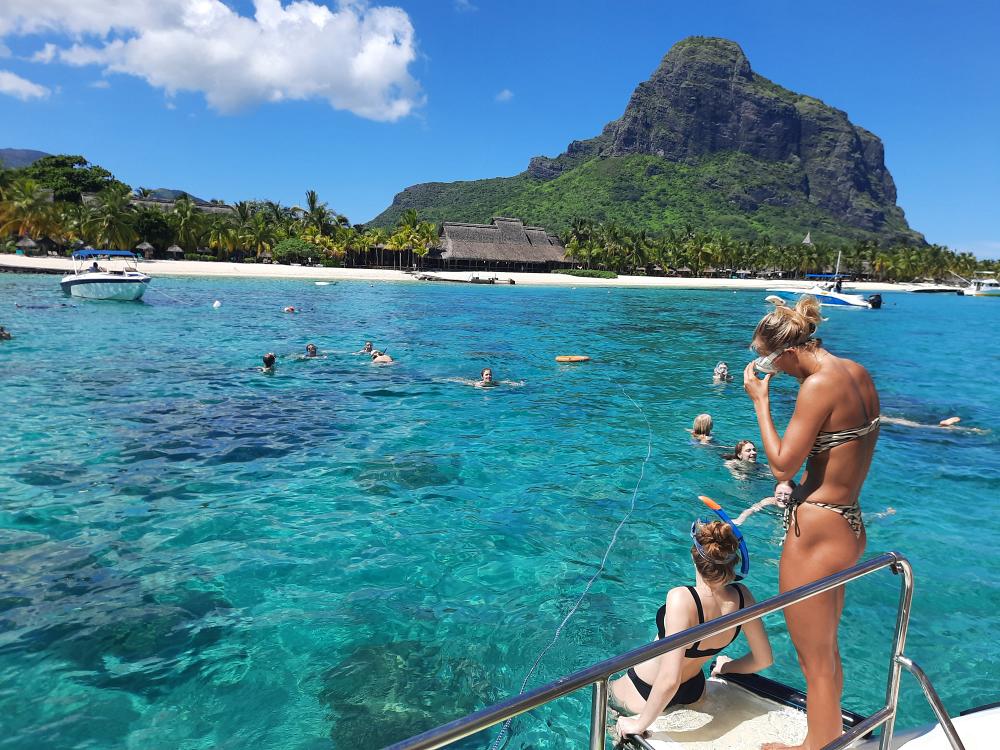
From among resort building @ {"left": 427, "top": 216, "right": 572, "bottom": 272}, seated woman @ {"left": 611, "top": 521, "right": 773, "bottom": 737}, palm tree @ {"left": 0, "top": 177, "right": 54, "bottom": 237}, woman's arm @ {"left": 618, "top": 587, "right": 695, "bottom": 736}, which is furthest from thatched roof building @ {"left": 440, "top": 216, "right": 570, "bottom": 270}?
woman's arm @ {"left": 618, "top": 587, "right": 695, "bottom": 736}

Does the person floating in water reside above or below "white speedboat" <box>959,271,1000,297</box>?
below

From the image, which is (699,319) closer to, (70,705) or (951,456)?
(951,456)

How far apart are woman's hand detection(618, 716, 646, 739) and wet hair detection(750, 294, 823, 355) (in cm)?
205

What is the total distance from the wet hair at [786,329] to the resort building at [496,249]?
272 ft

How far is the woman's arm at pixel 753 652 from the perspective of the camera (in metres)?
3.44

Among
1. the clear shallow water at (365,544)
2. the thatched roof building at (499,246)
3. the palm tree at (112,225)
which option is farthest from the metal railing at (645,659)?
the thatched roof building at (499,246)

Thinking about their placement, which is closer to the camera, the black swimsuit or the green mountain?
the black swimsuit

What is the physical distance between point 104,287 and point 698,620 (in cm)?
3699

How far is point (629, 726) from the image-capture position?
10.4 feet

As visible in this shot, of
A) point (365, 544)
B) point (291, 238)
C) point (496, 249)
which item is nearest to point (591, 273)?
point (496, 249)

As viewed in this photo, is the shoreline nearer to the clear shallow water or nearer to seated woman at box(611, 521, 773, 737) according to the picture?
the clear shallow water

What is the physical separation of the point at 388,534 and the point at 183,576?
7.34 feet

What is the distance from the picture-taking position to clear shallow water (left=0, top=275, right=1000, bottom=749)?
4.68m

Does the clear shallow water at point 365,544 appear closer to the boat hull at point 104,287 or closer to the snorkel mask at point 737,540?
the snorkel mask at point 737,540
